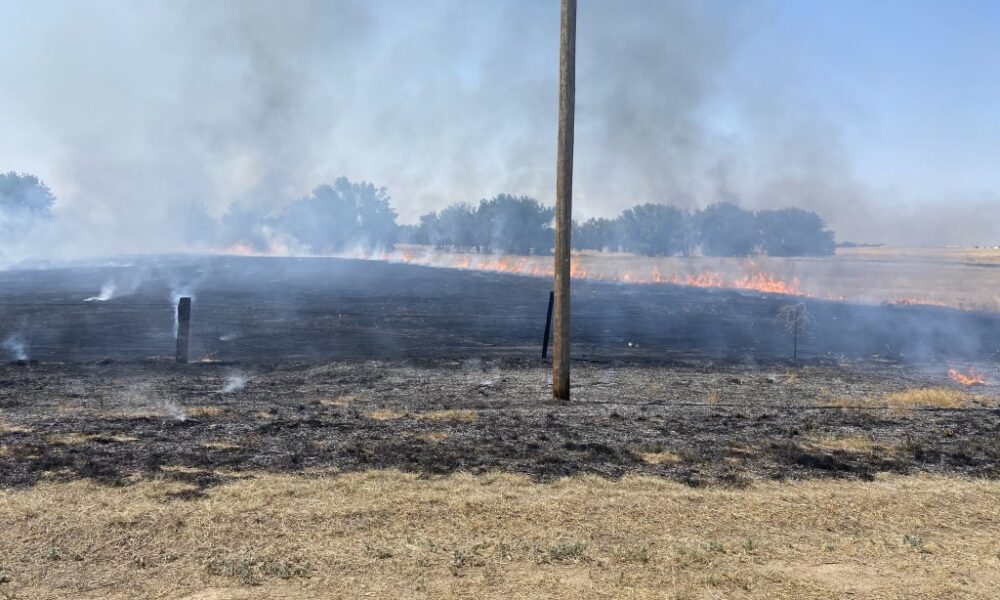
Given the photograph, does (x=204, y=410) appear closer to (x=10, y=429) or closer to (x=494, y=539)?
(x=10, y=429)

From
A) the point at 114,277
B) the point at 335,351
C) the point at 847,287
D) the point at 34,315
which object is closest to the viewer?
the point at 335,351

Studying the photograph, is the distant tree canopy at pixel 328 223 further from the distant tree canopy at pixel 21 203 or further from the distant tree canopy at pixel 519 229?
the distant tree canopy at pixel 21 203

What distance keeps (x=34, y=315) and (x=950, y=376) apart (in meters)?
28.9

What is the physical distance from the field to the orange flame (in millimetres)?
275

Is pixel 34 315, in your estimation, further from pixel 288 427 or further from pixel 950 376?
pixel 950 376

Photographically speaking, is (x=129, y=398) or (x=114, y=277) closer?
(x=129, y=398)

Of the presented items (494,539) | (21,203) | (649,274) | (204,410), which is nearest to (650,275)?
(649,274)

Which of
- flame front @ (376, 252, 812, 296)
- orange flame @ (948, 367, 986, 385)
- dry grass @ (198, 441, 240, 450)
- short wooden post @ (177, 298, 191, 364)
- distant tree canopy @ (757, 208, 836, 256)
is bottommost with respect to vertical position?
orange flame @ (948, 367, 986, 385)

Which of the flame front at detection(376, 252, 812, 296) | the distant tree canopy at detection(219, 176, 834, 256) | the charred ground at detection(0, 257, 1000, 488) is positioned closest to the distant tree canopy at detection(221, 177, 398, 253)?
the distant tree canopy at detection(219, 176, 834, 256)

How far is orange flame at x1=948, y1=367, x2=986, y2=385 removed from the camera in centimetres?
1585

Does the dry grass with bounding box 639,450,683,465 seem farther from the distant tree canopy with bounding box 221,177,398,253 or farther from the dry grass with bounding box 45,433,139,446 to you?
the distant tree canopy with bounding box 221,177,398,253

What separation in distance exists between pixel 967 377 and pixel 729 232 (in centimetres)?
7541

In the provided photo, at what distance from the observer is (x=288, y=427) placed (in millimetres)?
9719

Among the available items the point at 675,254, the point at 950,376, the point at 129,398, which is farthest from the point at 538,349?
the point at 675,254
